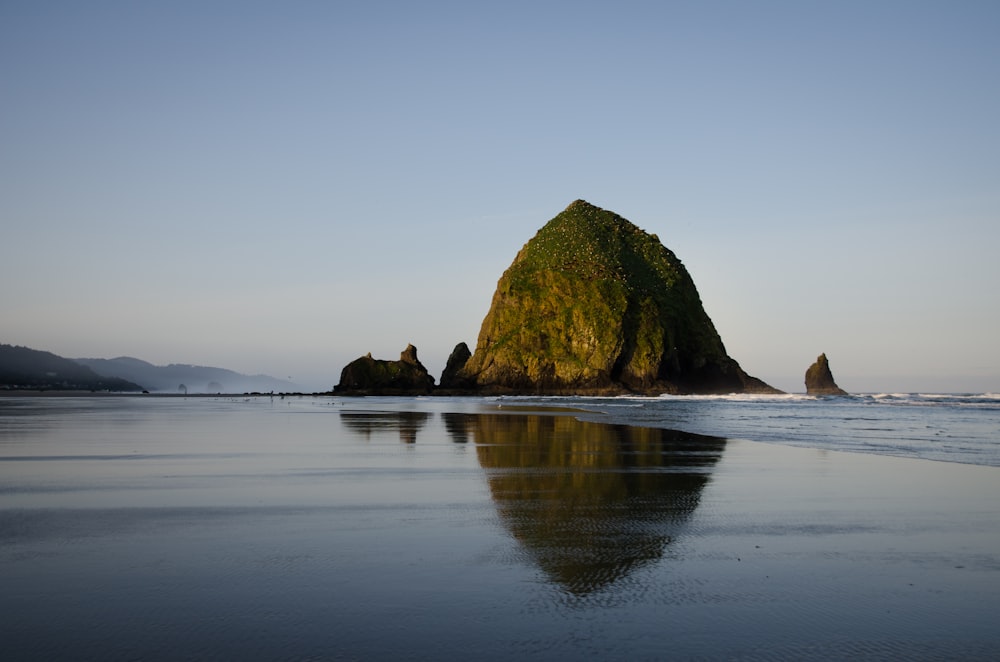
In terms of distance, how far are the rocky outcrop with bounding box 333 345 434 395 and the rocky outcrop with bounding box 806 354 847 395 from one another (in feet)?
226

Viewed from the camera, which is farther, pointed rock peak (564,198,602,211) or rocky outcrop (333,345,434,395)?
pointed rock peak (564,198,602,211)

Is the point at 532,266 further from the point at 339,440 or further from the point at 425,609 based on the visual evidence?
the point at 425,609

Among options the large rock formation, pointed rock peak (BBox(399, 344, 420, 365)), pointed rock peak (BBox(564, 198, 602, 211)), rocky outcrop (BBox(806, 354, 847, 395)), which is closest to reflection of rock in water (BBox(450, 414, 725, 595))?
the large rock formation

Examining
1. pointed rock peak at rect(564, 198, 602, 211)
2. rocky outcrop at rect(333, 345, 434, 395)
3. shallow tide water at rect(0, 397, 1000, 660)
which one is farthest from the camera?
pointed rock peak at rect(564, 198, 602, 211)

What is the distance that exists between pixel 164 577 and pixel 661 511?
5.98 metres

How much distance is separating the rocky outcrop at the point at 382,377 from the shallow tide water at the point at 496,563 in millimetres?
103077

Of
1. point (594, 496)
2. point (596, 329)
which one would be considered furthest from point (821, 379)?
point (594, 496)

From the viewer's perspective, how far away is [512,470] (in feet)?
45.9

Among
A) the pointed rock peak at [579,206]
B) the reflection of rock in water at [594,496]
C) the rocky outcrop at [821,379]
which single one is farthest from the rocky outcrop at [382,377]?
the reflection of rock in water at [594,496]

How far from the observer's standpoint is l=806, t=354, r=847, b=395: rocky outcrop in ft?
429

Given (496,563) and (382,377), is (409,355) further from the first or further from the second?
(496,563)

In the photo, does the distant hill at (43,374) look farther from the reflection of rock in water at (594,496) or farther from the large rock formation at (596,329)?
the reflection of rock in water at (594,496)

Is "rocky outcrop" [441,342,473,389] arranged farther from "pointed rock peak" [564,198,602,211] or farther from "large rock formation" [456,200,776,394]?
"pointed rock peak" [564,198,602,211]

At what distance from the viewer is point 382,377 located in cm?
11800
